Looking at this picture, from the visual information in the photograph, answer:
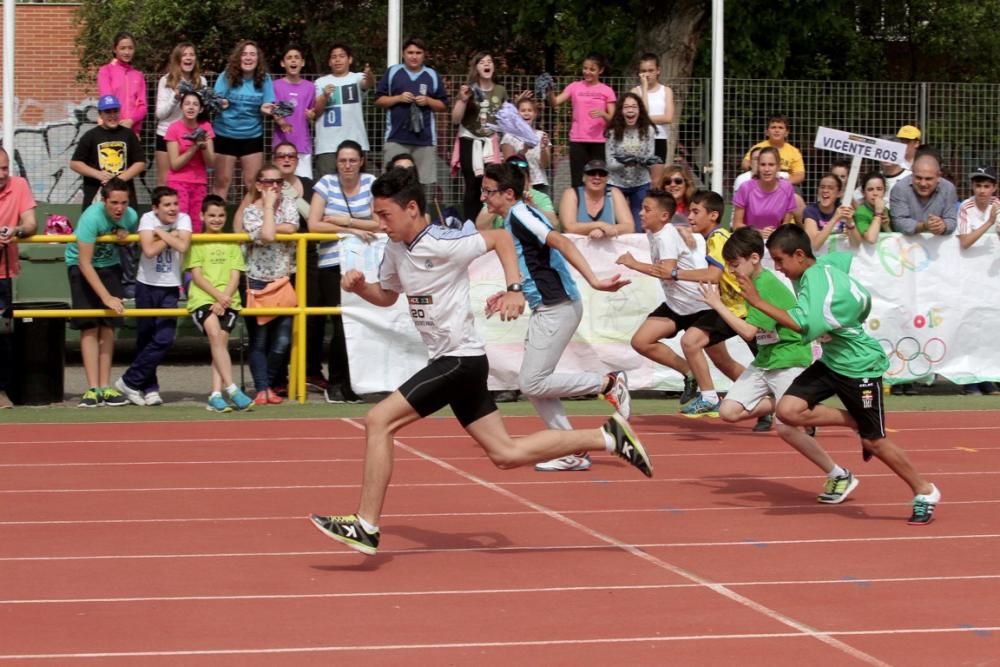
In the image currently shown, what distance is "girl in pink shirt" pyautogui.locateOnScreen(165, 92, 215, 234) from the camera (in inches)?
606

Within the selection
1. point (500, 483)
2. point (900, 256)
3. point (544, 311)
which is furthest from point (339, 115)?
point (500, 483)

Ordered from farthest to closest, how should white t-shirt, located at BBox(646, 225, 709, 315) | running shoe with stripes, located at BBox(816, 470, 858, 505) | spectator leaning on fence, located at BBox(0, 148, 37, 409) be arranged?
spectator leaning on fence, located at BBox(0, 148, 37, 409) → white t-shirt, located at BBox(646, 225, 709, 315) → running shoe with stripes, located at BBox(816, 470, 858, 505)

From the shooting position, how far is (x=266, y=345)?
14797mm

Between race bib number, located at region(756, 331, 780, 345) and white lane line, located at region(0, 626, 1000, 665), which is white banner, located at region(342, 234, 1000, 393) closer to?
race bib number, located at region(756, 331, 780, 345)

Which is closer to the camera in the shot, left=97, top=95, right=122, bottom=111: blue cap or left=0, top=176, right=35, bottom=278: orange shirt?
left=0, top=176, right=35, bottom=278: orange shirt

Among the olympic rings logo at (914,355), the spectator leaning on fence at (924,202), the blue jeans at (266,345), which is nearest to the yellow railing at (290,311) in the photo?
the blue jeans at (266,345)

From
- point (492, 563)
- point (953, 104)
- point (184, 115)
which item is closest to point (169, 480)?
point (492, 563)

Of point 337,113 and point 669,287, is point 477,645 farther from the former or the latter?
point 337,113

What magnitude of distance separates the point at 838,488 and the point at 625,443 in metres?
1.92

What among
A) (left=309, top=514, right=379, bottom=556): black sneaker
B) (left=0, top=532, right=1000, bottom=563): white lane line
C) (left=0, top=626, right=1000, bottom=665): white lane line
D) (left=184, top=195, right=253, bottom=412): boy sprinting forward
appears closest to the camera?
(left=0, top=626, right=1000, bottom=665): white lane line

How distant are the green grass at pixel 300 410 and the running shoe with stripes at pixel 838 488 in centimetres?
443

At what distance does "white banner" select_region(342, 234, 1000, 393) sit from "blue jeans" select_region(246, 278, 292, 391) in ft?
1.90

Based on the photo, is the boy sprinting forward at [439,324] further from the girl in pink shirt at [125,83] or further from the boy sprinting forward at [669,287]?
the girl in pink shirt at [125,83]

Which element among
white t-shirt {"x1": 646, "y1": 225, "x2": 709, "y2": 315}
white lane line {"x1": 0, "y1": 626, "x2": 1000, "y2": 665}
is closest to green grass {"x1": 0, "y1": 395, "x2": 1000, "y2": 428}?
white t-shirt {"x1": 646, "y1": 225, "x2": 709, "y2": 315}
